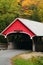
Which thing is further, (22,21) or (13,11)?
(13,11)

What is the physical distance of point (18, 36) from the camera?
44781mm

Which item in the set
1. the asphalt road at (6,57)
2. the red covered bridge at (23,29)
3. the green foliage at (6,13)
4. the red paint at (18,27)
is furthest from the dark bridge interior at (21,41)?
the asphalt road at (6,57)

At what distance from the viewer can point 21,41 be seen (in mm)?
44781

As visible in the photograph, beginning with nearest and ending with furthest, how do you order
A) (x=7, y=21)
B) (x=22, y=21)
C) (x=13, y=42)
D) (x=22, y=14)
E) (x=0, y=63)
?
1. (x=0, y=63)
2. (x=22, y=21)
3. (x=13, y=42)
4. (x=7, y=21)
5. (x=22, y=14)

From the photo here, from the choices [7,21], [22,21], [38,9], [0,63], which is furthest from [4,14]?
[0,63]

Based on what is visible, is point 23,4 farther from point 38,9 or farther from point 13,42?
point 13,42

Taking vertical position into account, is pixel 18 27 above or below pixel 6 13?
below

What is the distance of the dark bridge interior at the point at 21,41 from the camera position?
144ft

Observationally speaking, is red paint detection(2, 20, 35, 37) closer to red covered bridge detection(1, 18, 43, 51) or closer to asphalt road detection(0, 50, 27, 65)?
red covered bridge detection(1, 18, 43, 51)

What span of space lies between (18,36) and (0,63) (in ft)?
68.1

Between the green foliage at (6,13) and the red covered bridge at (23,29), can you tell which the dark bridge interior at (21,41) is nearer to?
the red covered bridge at (23,29)

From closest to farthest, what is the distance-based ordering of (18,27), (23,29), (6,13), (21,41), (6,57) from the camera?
(6,57), (23,29), (18,27), (21,41), (6,13)

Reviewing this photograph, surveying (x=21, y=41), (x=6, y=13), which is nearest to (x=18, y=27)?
(x=21, y=41)

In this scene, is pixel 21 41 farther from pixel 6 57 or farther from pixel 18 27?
pixel 6 57
